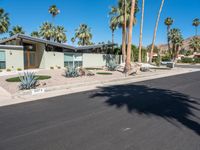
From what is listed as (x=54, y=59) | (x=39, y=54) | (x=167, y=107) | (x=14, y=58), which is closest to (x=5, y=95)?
(x=167, y=107)

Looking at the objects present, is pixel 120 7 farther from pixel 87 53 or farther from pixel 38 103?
pixel 38 103

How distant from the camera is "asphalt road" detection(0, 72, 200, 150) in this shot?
4492mm

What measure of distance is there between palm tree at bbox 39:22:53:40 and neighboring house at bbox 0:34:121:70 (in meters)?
18.3

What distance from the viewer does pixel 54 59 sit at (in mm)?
26141

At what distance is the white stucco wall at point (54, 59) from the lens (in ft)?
83.4

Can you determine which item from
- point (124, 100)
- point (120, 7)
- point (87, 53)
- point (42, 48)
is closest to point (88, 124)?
point (124, 100)

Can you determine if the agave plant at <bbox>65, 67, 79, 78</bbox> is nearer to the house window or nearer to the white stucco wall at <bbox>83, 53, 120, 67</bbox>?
the house window

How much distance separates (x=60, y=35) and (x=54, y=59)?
23.3 meters

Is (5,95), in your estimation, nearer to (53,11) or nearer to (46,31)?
(46,31)

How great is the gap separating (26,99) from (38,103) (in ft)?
3.95

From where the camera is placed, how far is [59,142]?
4.59 m

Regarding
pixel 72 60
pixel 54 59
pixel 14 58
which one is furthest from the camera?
pixel 72 60

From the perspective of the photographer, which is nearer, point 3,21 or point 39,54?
point 39,54

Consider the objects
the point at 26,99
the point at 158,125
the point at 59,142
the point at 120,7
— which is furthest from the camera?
the point at 120,7
